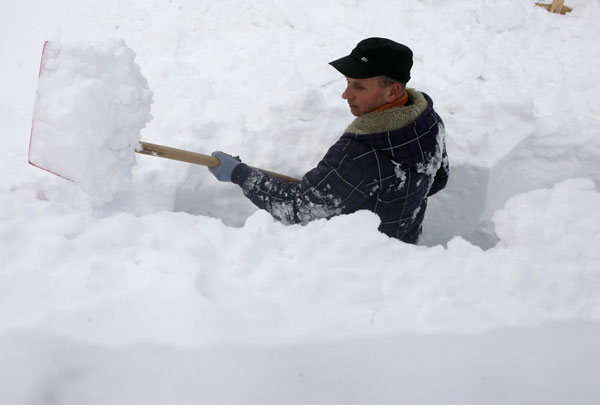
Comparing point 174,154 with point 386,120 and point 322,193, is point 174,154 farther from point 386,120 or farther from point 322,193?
point 386,120

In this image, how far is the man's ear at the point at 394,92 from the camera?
6.20 feet

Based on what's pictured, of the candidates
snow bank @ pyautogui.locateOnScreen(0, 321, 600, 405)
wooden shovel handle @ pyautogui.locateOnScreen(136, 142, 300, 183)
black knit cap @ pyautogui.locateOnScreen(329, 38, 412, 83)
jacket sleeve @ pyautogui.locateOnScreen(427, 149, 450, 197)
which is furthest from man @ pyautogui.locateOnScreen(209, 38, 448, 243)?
snow bank @ pyautogui.locateOnScreen(0, 321, 600, 405)

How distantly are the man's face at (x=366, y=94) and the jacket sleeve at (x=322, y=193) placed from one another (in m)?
0.25

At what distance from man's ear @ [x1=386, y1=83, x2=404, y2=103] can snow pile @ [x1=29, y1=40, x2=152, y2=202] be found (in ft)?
3.86

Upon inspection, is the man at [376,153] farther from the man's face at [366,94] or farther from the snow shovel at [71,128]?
the snow shovel at [71,128]

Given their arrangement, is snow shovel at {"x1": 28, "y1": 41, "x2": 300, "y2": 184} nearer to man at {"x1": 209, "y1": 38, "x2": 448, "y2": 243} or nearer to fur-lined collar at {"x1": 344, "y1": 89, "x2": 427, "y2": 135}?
man at {"x1": 209, "y1": 38, "x2": 448, "y2": 243}

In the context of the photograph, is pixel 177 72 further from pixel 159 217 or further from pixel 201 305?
pixel 201 305

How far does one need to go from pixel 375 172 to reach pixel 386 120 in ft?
0.76

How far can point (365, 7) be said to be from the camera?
4.66 meters

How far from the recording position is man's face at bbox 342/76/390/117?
189 centimetres

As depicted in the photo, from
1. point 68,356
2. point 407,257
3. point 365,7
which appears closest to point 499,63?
point 365,7

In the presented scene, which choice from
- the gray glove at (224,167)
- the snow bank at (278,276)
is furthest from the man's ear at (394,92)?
the gray glove at (224,167)

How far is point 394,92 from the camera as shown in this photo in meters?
1.91

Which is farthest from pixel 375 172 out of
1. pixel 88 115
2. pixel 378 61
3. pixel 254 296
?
pixel 88 115
